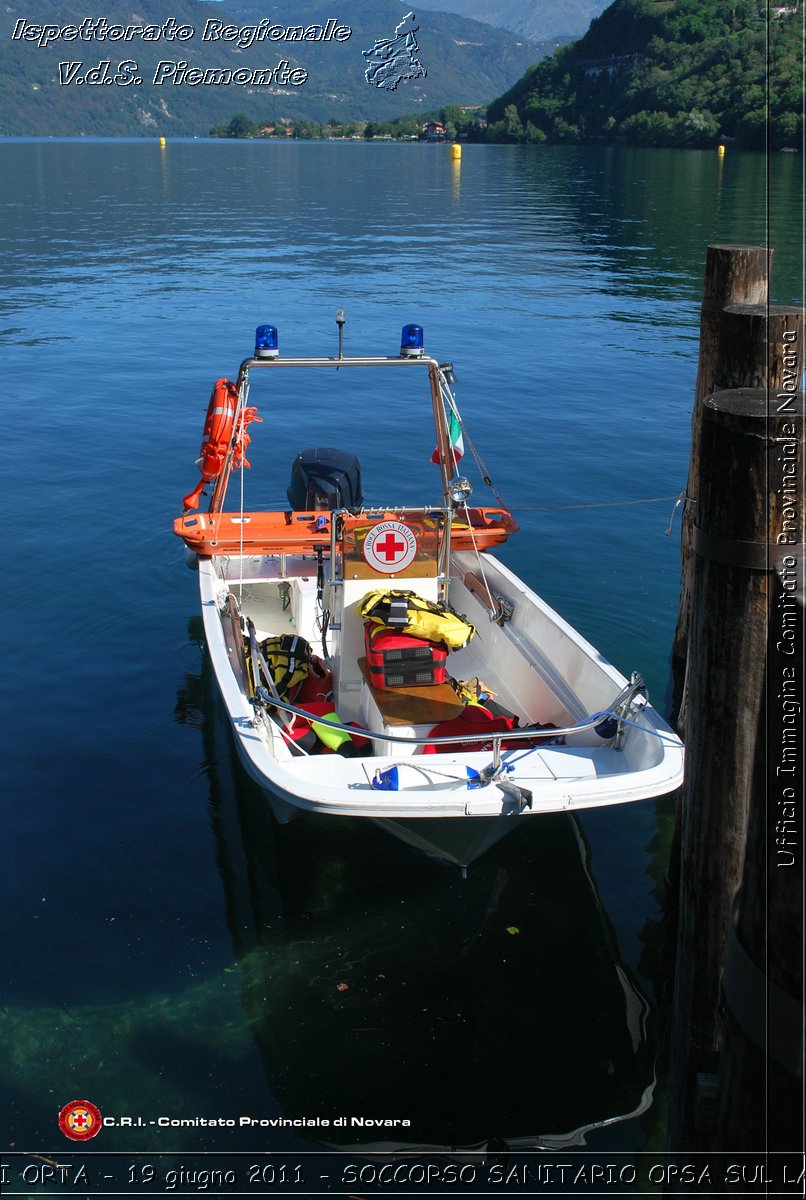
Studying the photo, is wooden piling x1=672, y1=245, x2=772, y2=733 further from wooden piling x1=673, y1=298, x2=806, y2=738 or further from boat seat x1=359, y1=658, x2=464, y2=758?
boat seat x1=359, y1=658, x2=464, y2=758

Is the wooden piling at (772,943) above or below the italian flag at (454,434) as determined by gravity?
below

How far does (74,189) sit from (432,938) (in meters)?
60.3

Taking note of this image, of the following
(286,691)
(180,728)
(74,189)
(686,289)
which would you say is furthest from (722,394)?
(74,189)

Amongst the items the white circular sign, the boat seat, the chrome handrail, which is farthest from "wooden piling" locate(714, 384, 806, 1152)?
the white circular sign

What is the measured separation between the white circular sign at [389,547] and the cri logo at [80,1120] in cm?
409

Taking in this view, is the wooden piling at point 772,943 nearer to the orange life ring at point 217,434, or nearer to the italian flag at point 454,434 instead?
the italian flag at point 454,434

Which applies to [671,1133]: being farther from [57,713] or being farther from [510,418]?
[510,418]

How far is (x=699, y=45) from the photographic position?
295ft

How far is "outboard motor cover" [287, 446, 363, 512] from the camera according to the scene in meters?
10.3

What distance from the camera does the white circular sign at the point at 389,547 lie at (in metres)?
8.03

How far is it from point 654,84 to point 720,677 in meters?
101

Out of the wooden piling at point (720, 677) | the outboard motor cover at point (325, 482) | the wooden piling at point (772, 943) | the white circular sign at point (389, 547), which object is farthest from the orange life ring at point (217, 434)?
the wooden piling at point (772, 943)

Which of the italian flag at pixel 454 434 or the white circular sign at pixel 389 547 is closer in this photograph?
the white circular sign at pixel 389 547

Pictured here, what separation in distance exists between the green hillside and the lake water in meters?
54.9
